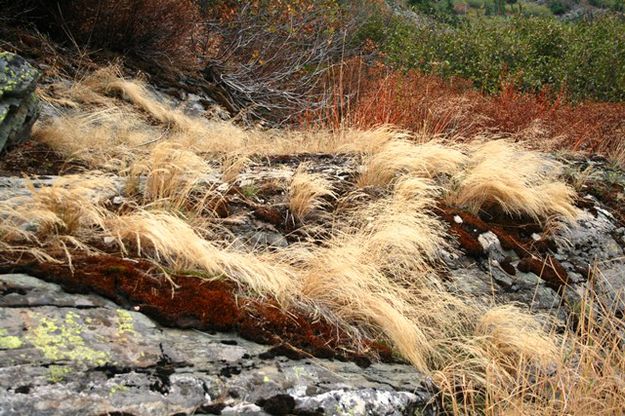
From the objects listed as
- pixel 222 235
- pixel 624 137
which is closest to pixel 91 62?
pixel 222 235

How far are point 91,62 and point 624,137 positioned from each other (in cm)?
683

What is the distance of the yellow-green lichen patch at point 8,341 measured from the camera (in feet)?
5.71

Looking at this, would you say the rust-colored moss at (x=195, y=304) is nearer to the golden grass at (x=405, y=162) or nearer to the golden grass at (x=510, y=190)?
the golden grass at (x=405, y=162)

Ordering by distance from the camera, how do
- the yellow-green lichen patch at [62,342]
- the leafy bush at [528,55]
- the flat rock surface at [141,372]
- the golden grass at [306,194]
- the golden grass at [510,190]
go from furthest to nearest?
the leafy bush at [528,55]
the golden grass at [510,190]
the golden grass at [306,194]
the yellow-green lichen patch at [62,342]
the flat rock surface at [141,372]

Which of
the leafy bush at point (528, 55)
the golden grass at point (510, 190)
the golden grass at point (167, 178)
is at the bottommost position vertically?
the leafy bush at point (528, 55)

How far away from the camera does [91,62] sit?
6.94 m

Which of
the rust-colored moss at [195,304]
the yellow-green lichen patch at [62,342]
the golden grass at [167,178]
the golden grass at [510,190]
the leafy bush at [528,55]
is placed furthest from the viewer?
the leafy bush at [528,55]

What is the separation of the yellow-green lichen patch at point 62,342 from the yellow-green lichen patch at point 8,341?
4cm

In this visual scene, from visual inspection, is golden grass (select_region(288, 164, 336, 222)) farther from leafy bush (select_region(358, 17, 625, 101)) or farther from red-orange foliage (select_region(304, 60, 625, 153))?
leafy bush (select_region(358, 17, 625, 101))

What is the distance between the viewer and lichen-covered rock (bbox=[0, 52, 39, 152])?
3.61 meters

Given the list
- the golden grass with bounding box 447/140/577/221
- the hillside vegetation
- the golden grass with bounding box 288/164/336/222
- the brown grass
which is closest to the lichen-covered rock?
the hillside vegetation

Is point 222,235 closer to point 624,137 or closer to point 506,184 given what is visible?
point 506,184

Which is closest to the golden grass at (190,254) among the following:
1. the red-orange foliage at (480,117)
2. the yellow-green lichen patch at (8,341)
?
the yellow-green lichen patch at (8,341)

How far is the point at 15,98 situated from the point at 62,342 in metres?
2.54
